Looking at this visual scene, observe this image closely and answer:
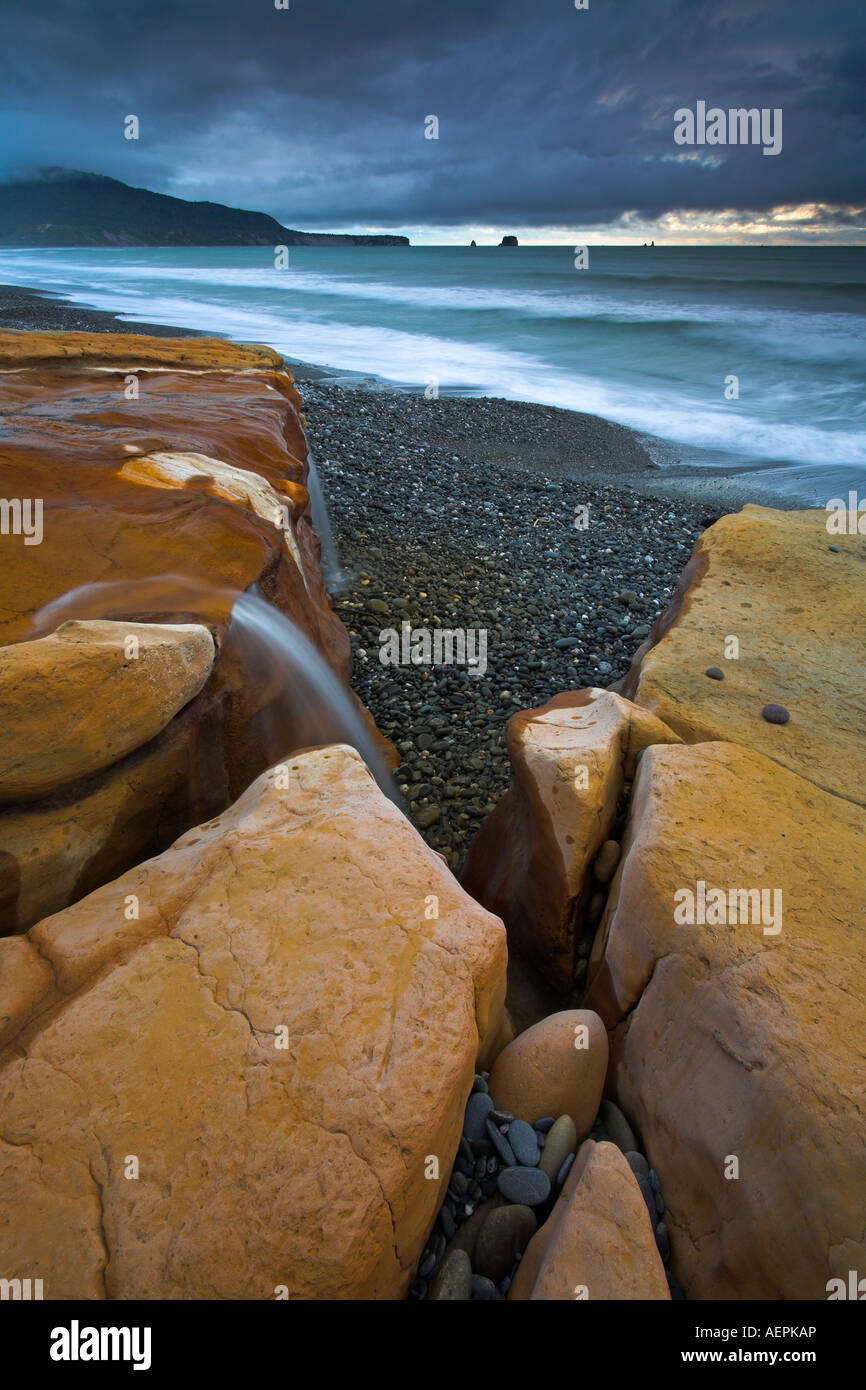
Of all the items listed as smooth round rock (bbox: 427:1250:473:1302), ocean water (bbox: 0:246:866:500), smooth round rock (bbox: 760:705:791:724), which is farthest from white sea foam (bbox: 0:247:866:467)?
smooth round rock (bbox: 427:1250:473:1302)

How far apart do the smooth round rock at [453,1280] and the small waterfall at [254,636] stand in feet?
6.61

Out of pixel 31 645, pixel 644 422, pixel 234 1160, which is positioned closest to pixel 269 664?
pixel 31 645

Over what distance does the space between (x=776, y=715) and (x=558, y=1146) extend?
218 centimetres

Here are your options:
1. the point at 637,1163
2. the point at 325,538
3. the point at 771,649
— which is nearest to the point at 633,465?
the point at 325,538

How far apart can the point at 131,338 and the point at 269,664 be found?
6455 millimetres

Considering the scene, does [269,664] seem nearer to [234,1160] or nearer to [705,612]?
[234,1160]

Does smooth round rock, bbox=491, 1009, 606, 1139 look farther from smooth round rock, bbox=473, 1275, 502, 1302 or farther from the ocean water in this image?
the ocean water

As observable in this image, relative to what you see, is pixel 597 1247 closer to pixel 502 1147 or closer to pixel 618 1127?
pixel 502 1147

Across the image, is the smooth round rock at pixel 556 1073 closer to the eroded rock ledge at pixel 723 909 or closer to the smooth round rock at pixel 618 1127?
the smooth round rock at pixel 618 1127

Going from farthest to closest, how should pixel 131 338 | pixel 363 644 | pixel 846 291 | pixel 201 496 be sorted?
pixel 846 291
pixel 131 338
pixel 363 644
pixel 201 496

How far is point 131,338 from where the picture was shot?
25.8 ft

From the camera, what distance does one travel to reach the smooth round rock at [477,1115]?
87.5 inches

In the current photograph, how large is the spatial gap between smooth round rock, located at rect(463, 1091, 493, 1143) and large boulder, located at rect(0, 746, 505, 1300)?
15cm

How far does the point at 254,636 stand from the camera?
3289mm
